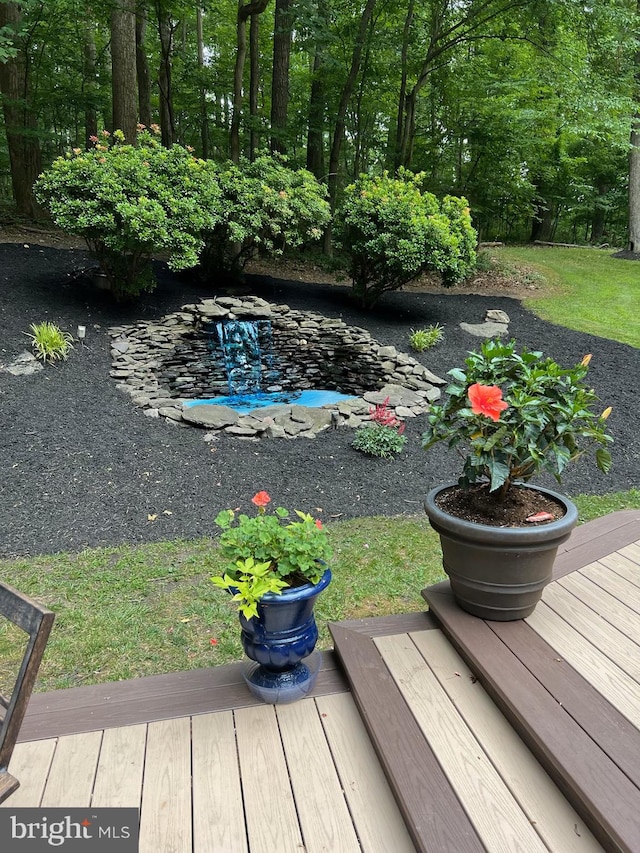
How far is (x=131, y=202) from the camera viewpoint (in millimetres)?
5629

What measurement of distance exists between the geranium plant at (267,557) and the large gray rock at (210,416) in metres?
2.93

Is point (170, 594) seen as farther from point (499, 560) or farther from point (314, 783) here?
point (499, 560)

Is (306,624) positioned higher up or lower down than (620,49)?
lower down

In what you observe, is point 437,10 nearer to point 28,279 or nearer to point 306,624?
point 28,279

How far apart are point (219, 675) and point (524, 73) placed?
1116cm

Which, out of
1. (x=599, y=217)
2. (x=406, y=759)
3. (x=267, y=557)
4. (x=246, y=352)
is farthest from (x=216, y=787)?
(x=599, y=217)

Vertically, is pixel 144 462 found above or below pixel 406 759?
below

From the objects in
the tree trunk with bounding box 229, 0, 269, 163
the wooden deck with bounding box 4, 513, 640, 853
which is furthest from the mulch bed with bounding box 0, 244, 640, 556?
the tree trunk with bounding box 229, 0, 269, 163

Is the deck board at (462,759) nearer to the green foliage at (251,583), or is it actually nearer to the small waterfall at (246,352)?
the green foliage at (251,583)

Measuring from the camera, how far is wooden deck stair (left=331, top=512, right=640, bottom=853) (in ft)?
4.38

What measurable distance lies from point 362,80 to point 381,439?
814cm

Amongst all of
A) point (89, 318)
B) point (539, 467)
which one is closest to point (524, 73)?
point (89, 318)

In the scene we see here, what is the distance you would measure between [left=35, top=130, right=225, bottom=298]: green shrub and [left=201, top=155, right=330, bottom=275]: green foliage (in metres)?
0.34

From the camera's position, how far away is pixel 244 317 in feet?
22.0
